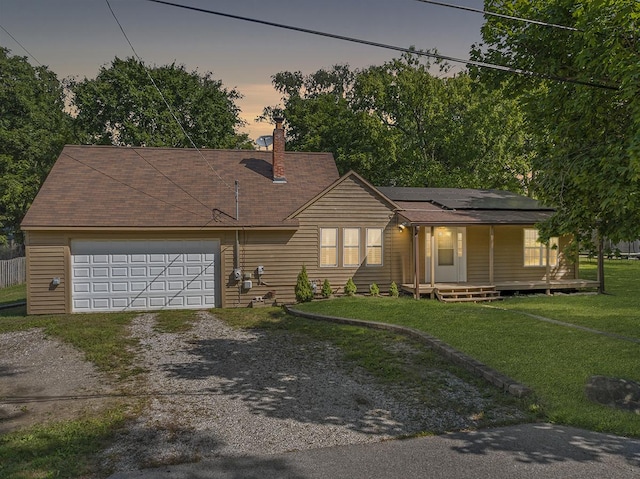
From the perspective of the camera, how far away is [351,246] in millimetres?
17484

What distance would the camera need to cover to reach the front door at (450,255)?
18.4m

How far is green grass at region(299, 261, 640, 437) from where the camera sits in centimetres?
621

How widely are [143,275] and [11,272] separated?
13719mm

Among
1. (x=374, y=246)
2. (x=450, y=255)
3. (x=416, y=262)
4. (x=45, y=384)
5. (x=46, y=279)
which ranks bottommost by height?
(x=45, y=384)

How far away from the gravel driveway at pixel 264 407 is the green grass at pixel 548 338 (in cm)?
100

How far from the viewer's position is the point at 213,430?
5777 mm

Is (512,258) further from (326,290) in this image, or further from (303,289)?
(303,289)

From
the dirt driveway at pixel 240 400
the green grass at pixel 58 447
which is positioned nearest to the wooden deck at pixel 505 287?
the dirt driveway at pixel 240 400

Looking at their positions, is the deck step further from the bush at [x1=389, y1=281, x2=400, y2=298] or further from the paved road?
the paved road

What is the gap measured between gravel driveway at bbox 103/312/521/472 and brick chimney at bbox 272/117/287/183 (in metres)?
→ 10.5

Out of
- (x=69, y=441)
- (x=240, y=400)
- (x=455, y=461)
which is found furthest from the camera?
(x=240, y=400)

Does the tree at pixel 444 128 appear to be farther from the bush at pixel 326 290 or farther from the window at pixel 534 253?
the bush at pixel 326 290

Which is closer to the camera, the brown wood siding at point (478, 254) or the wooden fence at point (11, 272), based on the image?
the brown wood siding at point (478, 254)

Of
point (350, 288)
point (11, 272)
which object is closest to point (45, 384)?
point (350, 288)
